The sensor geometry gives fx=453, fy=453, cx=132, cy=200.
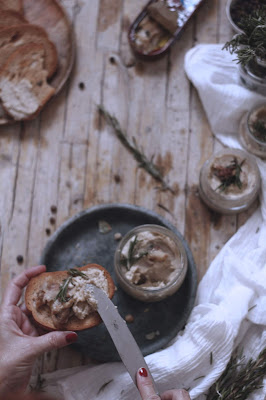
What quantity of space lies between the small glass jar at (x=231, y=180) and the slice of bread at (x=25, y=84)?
0.72 metres

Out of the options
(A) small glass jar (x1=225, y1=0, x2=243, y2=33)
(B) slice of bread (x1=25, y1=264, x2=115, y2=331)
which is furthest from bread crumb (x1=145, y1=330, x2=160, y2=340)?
(A) small glass jar (x1=225, y1=0, x2=243, y2=33)

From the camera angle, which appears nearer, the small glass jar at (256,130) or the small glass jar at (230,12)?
the small glass jar at (256,130)

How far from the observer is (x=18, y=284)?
1.55 m

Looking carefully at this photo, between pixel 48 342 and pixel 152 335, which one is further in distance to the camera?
pixel 152 335

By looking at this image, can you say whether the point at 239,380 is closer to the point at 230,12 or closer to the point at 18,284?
the point at 18,284

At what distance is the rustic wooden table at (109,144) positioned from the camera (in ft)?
5.88

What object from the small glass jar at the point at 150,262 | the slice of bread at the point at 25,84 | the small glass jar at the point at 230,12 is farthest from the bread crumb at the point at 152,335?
the small glass jar at the point at 230,12

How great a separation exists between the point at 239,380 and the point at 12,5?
5.46 ft

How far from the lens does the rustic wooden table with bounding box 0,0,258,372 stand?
1.79 metres

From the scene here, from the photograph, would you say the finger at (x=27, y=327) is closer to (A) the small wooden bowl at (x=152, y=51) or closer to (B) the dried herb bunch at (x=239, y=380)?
(B) the dried herb bunch at (x=239, y=380)

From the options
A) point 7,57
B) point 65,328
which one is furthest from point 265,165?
point 7,57

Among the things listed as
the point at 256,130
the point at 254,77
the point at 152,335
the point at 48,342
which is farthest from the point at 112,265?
the point at 254,77

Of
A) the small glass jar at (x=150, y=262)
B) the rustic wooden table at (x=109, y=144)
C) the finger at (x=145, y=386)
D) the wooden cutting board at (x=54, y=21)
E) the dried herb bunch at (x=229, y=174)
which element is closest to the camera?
the finger at (x=145, y=386)

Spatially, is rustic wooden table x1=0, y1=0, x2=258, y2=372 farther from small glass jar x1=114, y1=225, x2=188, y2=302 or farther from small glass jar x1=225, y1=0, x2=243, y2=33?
small glass jar x1=114, y1=225, x2=188, y2=302
